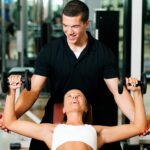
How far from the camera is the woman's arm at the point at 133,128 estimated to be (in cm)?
223

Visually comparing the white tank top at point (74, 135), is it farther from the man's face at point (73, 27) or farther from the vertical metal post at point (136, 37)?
the vertical metal post at point (136, 37)

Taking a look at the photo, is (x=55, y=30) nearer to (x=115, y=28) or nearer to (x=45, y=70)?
(x=115, y=28)

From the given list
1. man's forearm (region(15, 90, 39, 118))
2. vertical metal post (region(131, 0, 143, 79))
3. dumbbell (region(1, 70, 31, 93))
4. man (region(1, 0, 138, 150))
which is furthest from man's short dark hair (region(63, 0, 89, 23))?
vertical metal post (region(131, 0, 143, 79))

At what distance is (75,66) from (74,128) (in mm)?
352

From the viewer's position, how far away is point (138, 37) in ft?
12.3

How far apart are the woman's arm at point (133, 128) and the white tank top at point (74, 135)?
86mm

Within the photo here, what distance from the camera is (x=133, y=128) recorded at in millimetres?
2252

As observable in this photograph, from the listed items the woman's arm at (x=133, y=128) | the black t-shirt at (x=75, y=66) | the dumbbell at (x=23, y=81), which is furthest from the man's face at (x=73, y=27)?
the woman's arm at (x=133, y=128)

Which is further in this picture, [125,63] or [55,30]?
[55,30]

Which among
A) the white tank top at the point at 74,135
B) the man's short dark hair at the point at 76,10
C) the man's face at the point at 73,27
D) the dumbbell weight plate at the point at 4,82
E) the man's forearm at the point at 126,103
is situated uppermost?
the man's short dark hair at the point at 76,10

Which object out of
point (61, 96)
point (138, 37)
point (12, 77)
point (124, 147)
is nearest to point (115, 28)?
point (138, 37)

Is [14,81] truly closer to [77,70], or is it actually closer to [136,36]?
[77,70]

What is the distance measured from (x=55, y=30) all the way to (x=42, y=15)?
0.33 meters

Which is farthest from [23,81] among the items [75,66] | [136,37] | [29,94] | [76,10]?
[136,37]
